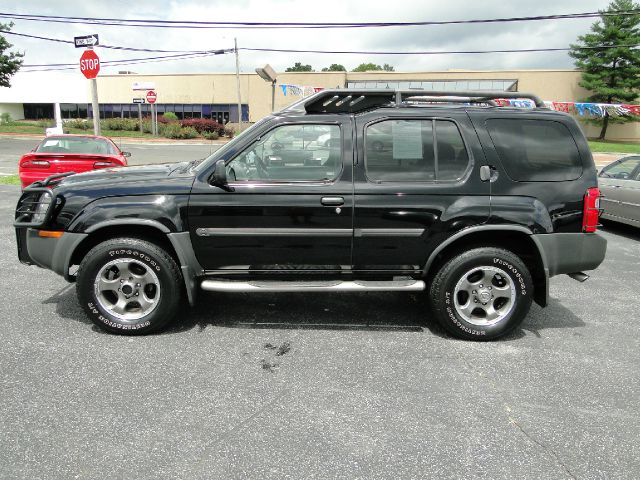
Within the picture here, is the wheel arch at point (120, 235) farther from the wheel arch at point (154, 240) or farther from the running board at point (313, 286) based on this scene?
the running board at point (313, 286)

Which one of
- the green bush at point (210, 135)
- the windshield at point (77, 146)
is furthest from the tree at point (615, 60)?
the windshield at point (77, 146)

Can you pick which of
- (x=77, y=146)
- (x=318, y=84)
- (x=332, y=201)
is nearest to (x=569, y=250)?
(x=332, y=201)

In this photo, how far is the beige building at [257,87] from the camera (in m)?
45.3

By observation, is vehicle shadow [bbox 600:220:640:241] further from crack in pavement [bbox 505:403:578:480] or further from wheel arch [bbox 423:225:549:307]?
crack in pavement [bbox 505:403:578:480]

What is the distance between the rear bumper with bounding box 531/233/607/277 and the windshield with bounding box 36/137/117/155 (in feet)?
29.8

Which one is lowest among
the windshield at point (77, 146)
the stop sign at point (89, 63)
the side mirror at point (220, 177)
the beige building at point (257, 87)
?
the side mirror at point (220, 177)

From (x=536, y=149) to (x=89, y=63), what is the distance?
1101 cm

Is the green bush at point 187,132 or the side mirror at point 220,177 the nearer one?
the side mirror at point 220,177

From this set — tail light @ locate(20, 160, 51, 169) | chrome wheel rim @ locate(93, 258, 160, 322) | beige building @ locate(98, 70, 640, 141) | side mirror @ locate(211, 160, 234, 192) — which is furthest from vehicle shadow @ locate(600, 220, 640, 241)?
beige building @ locate(98, 70, 640, 141)

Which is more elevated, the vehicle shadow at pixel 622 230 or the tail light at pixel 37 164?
the tail light at pixel 37 164

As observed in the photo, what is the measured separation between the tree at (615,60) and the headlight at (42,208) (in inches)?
1837

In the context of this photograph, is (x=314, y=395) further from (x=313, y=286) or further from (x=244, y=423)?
(x=313, y=286)

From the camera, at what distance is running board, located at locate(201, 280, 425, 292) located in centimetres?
405

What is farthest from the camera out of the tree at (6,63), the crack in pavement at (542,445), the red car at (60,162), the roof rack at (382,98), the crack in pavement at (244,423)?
the tree at (6,63)
